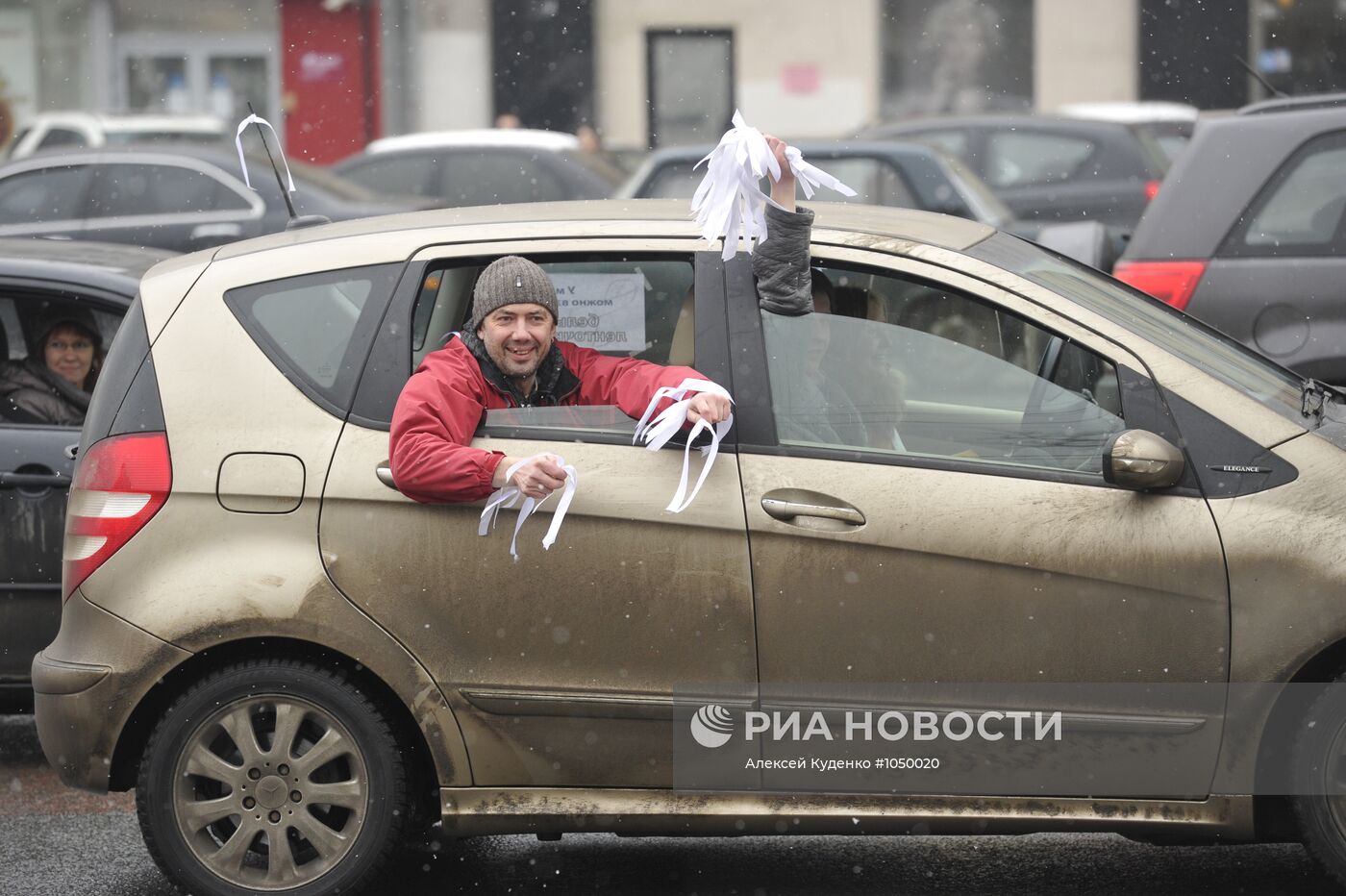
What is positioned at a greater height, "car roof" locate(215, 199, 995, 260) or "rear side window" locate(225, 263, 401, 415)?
"car roof" locate(215, 199, 995, 260)

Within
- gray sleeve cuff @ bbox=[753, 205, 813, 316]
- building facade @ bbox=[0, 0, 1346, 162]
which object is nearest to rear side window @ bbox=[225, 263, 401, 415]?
gray sleeve cuff @ bbox=[753, 205, 813, 316]

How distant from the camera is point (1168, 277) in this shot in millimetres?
6602

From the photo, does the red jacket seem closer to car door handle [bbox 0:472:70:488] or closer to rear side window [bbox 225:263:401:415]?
rear side window [bbox 225:263:401:415]

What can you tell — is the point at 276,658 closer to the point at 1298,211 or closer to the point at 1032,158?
the point at 1298,211

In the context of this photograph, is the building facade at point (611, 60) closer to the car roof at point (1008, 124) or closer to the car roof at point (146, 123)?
the car roof at point (146, 123)

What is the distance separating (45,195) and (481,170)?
391 cm

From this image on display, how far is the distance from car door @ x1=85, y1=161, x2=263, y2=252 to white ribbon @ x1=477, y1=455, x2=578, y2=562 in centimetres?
807

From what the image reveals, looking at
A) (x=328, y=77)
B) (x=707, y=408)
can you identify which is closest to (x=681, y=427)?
(x=707, y=408)

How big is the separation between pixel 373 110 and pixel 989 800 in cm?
2146

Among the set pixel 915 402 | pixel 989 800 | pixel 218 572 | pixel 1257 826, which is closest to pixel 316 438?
pixel 218 572

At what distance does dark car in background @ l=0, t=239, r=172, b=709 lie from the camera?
5.41m

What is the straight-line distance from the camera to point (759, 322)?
4.34 m

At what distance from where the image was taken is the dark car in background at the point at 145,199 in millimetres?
11992

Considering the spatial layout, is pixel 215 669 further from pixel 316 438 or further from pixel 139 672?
pixel 316 438
